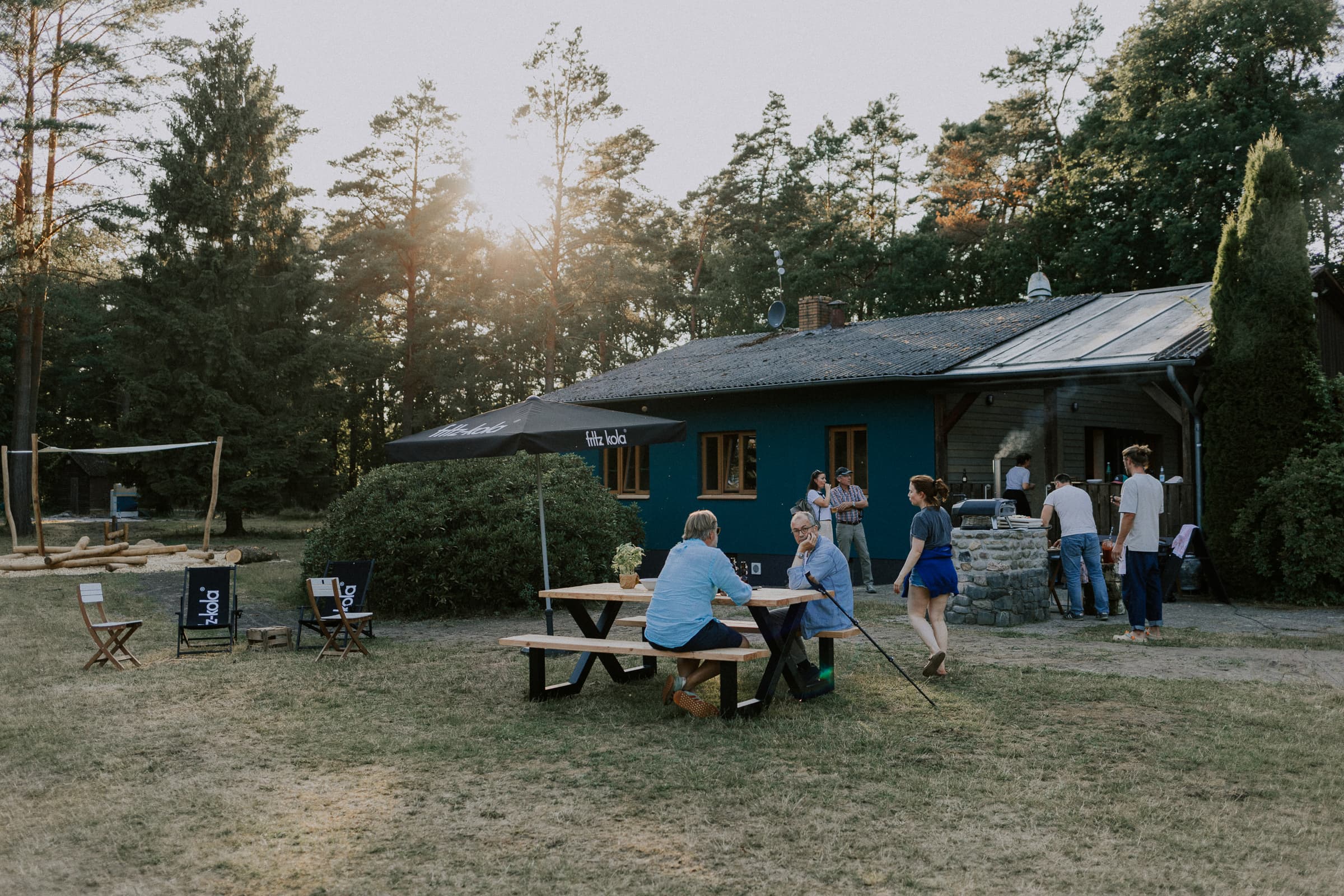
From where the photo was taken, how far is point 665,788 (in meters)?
5.09

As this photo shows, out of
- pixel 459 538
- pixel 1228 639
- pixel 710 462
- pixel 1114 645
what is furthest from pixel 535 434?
pixel 710 462

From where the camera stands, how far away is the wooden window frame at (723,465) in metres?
18.0

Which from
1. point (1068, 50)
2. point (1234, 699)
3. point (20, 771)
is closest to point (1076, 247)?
point (1068, 50)

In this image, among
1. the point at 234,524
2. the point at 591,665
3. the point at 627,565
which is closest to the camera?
Result: the point at 591,665

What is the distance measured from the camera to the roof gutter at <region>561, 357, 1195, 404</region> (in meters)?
13.5

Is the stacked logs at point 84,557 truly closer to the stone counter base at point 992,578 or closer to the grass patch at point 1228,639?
the stone counter base at point 992,578

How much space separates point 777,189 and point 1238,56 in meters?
18.0

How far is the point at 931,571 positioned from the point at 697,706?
225 cm

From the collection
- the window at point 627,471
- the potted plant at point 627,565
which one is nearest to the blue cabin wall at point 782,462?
the window at point 627,471

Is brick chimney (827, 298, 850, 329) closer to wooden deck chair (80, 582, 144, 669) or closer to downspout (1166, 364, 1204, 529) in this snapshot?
downspout (1166, 364, 1204, 529)

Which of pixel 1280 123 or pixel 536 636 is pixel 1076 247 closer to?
pixel 1280 123

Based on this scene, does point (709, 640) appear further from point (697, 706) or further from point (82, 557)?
point (82, 557)

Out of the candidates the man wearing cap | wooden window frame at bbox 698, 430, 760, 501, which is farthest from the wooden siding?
wooden window frame at bbox 698, 430, 760, 501

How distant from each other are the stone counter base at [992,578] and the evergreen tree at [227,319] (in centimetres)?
2075
